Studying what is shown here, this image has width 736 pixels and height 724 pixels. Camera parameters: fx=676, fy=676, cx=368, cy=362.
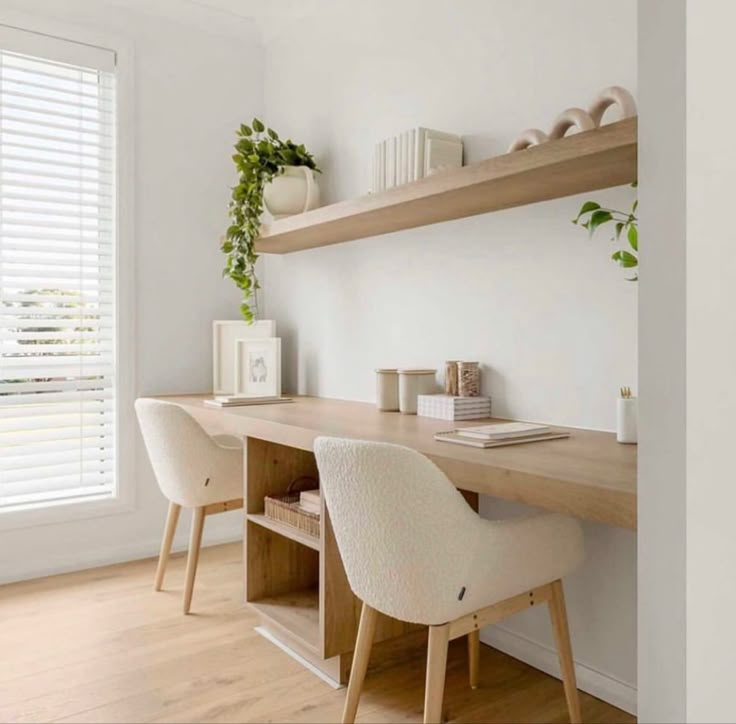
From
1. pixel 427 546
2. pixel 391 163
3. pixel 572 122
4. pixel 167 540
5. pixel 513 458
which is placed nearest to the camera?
pixel 427 546

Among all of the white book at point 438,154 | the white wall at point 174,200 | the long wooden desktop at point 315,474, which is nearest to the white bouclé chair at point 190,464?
the long wooden desktop at point 315,474

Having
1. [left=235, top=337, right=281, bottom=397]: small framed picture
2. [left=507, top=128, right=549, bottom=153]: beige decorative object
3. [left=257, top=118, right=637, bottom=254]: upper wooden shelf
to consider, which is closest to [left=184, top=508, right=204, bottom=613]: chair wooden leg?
[left=235, top=337, right=281, bottom=397]: small framed picture

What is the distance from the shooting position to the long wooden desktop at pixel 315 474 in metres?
1.27

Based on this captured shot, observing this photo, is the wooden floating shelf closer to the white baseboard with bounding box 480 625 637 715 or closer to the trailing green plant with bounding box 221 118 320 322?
the white baseboard with bounding box 480 625 637 715

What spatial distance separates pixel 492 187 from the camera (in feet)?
6.00

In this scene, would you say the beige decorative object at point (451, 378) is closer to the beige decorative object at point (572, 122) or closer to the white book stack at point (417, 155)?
the white book stack at point (417, 155)

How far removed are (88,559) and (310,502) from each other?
1384 millimetres

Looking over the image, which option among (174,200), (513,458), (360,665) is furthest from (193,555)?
(174,200)

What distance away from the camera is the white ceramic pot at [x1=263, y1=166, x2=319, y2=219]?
9.14 ft

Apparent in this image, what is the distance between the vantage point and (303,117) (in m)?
3.08

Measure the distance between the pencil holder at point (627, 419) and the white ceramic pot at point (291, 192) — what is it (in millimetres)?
1628

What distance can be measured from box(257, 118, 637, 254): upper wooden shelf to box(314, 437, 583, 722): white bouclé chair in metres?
0.79

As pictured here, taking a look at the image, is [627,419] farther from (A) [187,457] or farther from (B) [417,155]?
(A) [187,457]

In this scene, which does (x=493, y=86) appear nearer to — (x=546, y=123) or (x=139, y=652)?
(x=546, y=123)
